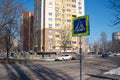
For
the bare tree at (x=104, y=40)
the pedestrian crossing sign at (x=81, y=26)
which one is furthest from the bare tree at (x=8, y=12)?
the bare tree at (x=104, y=40)

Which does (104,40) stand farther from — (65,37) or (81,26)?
(81,26)

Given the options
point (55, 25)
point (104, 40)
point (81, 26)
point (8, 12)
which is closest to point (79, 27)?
point (81, 26)

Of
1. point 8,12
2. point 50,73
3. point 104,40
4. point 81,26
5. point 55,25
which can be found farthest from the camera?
point 104,40

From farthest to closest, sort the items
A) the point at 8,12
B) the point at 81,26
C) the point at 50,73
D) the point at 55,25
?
1. the point at 55,25
2. the point at 8,12
3. the point at 50,73
4. the point at 81,26

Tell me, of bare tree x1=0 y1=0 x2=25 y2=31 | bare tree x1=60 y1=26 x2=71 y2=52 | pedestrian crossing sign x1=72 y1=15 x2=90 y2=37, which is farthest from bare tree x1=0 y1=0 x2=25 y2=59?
bare tree x1=60 y1=26 x2=71 y2=52

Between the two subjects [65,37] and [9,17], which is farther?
[65,37]

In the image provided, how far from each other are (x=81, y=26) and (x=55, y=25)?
9016 centimetres

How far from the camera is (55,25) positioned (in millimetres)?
97812

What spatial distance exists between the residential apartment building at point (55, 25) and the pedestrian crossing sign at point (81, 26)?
271 ft

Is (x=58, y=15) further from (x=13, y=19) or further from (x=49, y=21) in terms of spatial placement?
(x=13, y=19)

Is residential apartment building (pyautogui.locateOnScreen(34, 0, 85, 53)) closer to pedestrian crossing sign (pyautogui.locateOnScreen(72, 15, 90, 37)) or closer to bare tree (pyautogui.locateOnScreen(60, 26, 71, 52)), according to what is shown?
Answer: bare tree (pyautogui.locateOnScreen(60, 26, 71, 52))

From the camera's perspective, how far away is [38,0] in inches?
4119

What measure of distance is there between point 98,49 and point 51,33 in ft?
217

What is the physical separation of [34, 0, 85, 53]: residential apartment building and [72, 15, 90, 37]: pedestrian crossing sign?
82.5m
